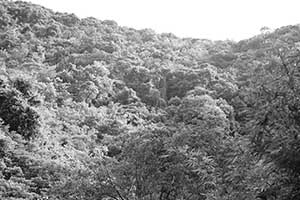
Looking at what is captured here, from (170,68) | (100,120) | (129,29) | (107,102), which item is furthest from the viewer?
(129,29)

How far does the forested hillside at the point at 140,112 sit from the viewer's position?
105 inches

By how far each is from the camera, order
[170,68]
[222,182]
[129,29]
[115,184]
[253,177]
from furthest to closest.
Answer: [129,29]
[170,68]
[115,184]
[222,182]
[253,177]

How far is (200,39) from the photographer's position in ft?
127

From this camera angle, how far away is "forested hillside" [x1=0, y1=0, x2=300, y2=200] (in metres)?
2.66

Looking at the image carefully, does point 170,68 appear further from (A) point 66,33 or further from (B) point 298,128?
(B) point 298,128

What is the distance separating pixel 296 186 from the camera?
2434mm

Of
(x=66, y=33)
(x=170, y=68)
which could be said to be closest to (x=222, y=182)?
(x=170, y=68)

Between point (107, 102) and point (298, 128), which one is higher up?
point (298, 128)

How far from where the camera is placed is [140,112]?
2339 cm

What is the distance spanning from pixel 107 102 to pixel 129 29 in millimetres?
14224

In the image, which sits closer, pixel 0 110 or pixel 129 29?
pixel 0 110

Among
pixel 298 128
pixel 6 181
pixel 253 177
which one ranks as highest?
pixel 298 128

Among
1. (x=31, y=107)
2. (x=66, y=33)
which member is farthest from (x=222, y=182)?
(x=66, y=33)

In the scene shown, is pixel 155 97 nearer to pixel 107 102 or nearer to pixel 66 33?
pixel 107 102
